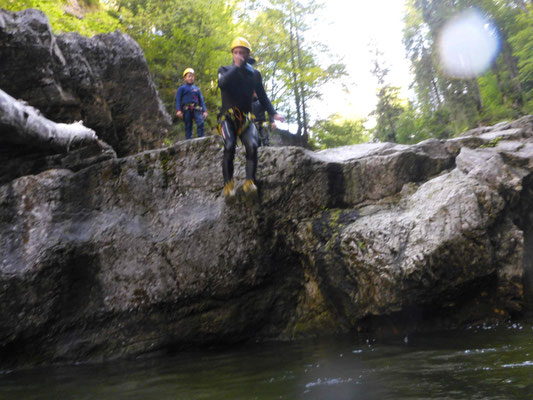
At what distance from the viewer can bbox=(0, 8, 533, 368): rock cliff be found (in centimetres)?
534

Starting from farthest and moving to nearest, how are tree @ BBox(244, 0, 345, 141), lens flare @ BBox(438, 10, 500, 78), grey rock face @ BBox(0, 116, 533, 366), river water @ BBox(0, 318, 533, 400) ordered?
lens flare @ BBox(438, 10, 500, 78) < tree @ BBox(244, 0, 345, 141) < grey rock face @ BBox(0, 116, 533, 366) < river water @ BBox(0, 318, 533, 400)

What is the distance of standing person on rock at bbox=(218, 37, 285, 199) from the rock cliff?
0.53 meters

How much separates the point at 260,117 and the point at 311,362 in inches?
267

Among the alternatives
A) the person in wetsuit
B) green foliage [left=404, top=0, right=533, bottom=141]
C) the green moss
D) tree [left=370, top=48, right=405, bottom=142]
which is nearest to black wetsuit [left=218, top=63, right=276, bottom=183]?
the person in wetsuit

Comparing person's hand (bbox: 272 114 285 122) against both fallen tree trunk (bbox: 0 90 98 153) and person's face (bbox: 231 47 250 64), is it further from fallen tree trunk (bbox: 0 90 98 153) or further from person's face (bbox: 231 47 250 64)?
fallen tree trunk (bbox: 0 90 98 153)

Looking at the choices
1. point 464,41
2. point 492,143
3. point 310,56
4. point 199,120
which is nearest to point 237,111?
point 199,120

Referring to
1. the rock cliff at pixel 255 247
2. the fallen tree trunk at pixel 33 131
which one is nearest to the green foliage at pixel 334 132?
the rock cliff at pixel 255 247

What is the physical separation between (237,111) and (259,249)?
2075mm

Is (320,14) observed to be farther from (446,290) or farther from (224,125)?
(446,290)

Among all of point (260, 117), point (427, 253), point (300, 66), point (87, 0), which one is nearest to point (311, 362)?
point (427, 253)

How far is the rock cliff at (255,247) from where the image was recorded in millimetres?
5344

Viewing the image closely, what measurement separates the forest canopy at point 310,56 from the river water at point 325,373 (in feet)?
32.3

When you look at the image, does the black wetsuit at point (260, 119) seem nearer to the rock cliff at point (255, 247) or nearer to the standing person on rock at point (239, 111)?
the standing person on rock at point (239, 111)

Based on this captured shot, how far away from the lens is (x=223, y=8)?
53.1ft
